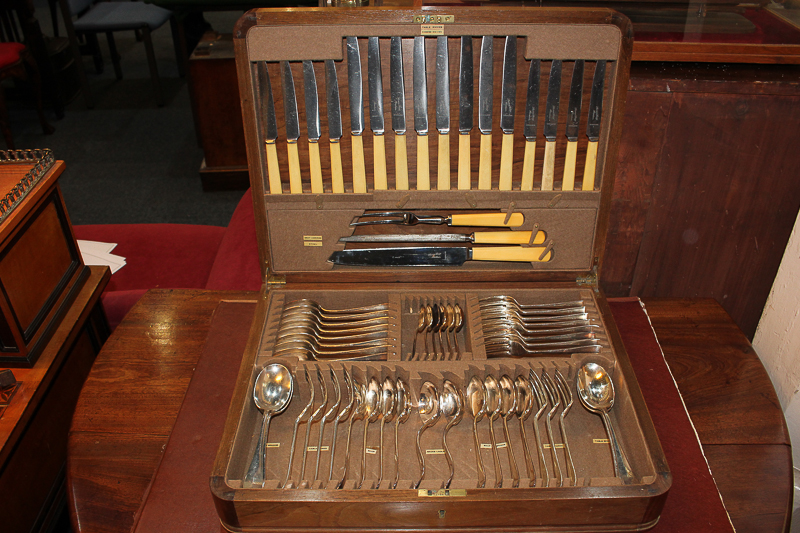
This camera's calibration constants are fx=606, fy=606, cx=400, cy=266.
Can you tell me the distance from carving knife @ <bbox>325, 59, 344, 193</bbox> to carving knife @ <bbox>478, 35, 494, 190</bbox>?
33 cm

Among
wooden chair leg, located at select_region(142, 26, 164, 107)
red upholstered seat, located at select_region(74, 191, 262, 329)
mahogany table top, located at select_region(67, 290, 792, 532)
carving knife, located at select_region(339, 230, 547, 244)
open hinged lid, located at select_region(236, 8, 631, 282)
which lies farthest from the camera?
wooden chair leg, located at select_region(142, 26, 164, 107)

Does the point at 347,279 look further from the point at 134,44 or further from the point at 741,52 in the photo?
the point at 134,44

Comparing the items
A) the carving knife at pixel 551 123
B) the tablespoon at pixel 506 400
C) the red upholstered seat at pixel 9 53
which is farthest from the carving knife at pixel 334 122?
the red upholstered seat at pixel 9 53

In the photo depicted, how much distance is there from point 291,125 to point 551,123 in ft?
2.00

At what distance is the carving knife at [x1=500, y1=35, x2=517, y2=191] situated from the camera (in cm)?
138

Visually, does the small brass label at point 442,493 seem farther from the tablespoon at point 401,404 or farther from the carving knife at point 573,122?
the carving knife at point 573,122

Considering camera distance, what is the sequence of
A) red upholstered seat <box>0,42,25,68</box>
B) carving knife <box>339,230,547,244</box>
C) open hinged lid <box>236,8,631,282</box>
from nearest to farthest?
open hinged lid <box>236,8,631,282</box> → carving knife <box>339,230,547,244</box> → red upholstered seat <box>0,42,25,68</box>

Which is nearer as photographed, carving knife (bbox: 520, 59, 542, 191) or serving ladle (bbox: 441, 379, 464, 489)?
serving ladle (bbox: 441, 379, 464, 489)

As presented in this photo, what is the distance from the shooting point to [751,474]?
125 cm

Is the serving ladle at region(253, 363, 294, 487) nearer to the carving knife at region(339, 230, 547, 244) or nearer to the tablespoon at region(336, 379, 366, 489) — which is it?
the tablespoon at region(336, 379, 366, 489)

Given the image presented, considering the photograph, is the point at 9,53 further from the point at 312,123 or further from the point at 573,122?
the point at 573,122

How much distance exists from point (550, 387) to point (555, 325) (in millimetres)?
191

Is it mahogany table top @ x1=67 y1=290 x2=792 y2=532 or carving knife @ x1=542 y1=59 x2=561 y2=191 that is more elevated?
carving knife @ x1=542 y1=59 x2=561 y2=191

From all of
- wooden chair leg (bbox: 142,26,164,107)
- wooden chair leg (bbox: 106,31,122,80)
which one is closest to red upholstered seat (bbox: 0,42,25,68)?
wooden chair leg (bbox: 142,26,164,107)
